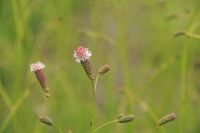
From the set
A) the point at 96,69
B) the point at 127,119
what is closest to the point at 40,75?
the point at 127,119

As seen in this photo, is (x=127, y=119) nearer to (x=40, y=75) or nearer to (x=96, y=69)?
(x=40, y=75)

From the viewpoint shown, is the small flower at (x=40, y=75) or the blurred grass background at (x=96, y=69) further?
the blurred grass background at (x=96, y=69)

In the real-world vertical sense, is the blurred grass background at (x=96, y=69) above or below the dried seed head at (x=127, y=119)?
above

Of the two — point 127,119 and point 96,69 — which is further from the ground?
point 96,69

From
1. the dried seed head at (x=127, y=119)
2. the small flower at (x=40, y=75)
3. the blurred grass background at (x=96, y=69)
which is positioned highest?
the blurred grass background at (x=96, y=69)

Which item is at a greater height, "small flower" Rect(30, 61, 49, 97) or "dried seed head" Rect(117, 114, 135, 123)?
"small flower" Rect(30, 61, 49, 97)

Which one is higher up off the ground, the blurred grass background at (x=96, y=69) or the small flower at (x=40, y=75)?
the blurred grass background at (x=96, y=69)

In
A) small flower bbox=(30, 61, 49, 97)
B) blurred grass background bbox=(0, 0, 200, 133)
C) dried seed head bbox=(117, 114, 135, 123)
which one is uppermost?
blurred grass background bbox=(0, 0, 200, 133)

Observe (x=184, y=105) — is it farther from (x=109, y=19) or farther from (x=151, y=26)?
(x=109, y=19)
